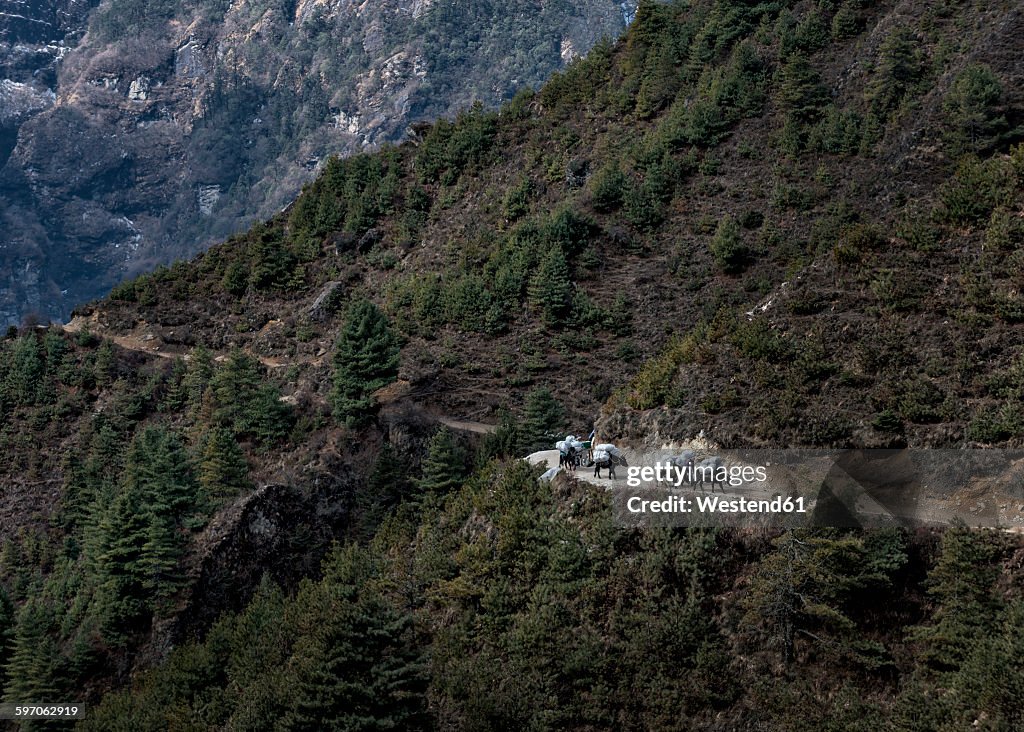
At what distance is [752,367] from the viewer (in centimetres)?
3631

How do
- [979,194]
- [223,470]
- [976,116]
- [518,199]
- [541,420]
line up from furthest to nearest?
[518,199] < [223,470] < [541,420] < [976,116] < [979,194]

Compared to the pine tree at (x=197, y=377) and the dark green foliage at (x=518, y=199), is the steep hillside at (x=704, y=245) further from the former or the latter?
the pine tree at (x=197, y=377)

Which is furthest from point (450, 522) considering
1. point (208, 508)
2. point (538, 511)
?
point (208, 508)

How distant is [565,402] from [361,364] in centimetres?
1058

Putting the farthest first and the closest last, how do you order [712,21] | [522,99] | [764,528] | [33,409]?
[522,99] → [712,21] → [33,409] → [764,528]

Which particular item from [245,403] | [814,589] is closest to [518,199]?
[245,403]

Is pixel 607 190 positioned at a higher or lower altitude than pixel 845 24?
lower

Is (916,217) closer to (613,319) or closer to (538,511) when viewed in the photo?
(538,511)

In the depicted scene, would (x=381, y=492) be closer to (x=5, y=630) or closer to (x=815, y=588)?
(x=5, y=630)

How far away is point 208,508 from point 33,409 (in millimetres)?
19982

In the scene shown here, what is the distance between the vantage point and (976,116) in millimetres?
45688

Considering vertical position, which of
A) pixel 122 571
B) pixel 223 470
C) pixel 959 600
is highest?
pixel 223 470

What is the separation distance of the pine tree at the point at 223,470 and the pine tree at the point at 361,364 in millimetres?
5500

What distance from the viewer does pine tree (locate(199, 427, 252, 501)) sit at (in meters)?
53.9
